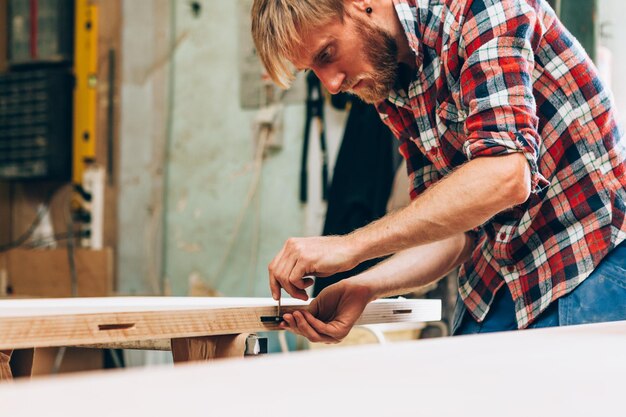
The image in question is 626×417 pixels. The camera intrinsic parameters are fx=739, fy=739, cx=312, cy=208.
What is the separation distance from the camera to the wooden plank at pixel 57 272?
3992mm

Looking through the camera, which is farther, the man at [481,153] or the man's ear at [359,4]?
the man's ear at [359,4]

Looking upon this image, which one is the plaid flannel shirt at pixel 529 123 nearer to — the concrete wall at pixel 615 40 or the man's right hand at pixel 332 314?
the man's right hand at pixel 332 314

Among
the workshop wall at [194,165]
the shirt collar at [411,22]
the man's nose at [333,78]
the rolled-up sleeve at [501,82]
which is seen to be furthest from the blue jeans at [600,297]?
the workshop wall at [194,165]

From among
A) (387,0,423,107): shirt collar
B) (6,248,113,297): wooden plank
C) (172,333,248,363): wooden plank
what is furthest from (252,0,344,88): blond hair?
(6,248,113,297): wooden plank

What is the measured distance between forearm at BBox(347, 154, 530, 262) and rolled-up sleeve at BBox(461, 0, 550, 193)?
Result: 0.03 m

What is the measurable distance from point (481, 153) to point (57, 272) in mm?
3361

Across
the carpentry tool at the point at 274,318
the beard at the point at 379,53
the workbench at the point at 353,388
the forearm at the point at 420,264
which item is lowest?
the carpentry tool at the point at 274,318

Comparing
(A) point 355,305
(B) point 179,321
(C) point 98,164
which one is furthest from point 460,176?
(C) point 98,164

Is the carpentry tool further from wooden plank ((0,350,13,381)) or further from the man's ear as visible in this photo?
the man's ear

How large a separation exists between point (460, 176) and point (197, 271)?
111 inches

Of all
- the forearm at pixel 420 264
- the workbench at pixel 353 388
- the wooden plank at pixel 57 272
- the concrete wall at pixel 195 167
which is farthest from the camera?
the wooden plank at pixel 57 272

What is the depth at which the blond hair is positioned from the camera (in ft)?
4.67

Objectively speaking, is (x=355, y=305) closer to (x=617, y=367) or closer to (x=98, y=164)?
(x=617, y=367)

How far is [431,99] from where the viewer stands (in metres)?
1.41
